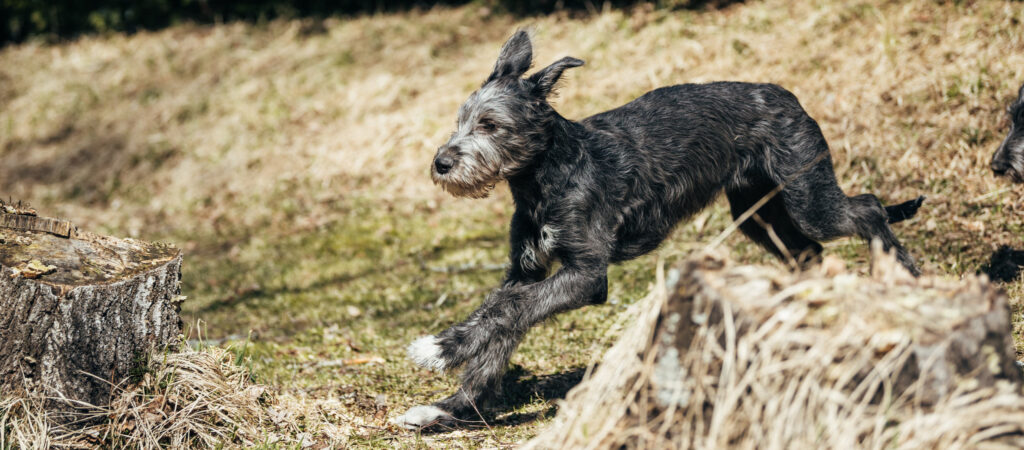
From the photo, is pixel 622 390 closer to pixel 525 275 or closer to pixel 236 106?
pixel 525 275

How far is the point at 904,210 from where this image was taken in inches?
203

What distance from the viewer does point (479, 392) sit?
431cm

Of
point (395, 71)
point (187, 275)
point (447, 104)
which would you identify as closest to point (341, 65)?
point (395, 71)

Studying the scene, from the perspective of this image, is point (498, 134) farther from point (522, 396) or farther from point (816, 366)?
point (816, 366)

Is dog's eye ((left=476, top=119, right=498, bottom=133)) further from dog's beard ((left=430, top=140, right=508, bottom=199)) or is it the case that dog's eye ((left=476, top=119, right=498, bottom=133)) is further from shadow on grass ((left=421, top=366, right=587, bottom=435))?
shadow on grass ((left=421, top=366, right=587, bottom=435))

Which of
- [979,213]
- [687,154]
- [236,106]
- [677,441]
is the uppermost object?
[687,154]

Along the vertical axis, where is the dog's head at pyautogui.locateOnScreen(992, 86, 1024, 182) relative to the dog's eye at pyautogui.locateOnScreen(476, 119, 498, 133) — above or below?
below

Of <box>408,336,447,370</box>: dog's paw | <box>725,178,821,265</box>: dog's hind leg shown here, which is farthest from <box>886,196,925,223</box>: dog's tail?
<box>408,336,447,370</box>: dog's paw

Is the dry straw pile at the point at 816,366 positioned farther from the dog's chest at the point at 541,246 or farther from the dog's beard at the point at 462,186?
the dog's beard at the point at 462,186

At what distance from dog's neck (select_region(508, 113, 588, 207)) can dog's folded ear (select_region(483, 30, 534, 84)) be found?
374 mm

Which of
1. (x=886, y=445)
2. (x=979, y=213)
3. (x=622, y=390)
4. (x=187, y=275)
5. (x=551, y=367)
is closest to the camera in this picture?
(x=886, y=445)

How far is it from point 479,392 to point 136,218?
796 centimetres

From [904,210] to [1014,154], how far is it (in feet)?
2.82

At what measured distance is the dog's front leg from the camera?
4.12 meters
